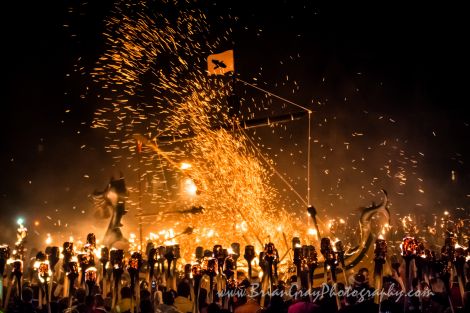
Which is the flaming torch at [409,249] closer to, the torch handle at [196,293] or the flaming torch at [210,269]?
the flaming torch at [210,269]

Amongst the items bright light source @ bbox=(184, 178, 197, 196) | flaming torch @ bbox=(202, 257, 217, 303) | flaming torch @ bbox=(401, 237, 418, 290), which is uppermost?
bright light source @ bbox=(184, 178, 197, 196)

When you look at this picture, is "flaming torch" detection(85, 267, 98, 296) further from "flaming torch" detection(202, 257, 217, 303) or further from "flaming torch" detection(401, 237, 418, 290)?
"flaming torch" detection(401, 237, 418, 290)

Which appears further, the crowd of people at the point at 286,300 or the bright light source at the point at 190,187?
the bright light source at the point at 190,187

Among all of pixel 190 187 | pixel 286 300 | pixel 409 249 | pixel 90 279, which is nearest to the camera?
pixel 409 249

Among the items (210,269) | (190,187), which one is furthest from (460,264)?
(190,187)

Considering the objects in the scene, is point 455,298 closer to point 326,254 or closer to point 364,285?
point 364,285

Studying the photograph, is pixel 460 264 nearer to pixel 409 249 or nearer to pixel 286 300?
pixel 409 249

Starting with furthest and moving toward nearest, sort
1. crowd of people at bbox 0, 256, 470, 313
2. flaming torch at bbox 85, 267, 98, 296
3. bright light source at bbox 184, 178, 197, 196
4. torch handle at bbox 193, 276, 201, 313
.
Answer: bright light source at bbox 184, 178, 197, 196 < flaming torch at bbox 85, 267, 98, 296 < torch handle at bbox 193, 276, 201, 313 < crowd of people at bbox 0, 256, 470, 313

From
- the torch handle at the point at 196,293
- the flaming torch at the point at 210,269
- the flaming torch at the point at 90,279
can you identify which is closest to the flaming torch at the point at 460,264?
the flaming torch at the point at 210,269

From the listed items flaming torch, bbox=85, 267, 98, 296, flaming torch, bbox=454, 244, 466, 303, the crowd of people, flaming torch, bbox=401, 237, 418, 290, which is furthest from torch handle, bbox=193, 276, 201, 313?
flaming torch, bbox=454, 244, 466, 303

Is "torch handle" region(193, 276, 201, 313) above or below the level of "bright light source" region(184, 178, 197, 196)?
below

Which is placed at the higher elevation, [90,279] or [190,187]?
[190,187]

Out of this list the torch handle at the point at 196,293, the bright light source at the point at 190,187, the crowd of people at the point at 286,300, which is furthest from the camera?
the bright light source at the point at 190,187

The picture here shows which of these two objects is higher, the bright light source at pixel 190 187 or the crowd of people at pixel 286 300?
the bright light source at pixel 190 187
